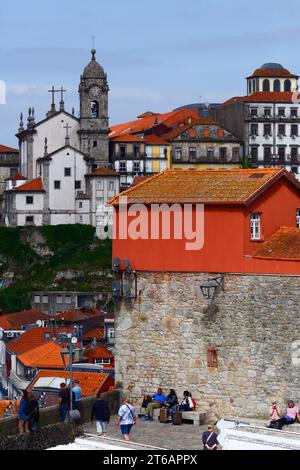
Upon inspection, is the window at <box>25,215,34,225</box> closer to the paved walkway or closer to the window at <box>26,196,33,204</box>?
the window at <box>26,196,33,204</box>

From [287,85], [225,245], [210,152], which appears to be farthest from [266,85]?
[225,245]

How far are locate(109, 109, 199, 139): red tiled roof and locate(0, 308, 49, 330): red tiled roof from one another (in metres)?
37.7

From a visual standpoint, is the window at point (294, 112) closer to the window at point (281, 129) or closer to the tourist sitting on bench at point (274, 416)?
the window at point (281, 129)

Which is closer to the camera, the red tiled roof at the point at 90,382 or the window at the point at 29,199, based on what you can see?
the red tiled roof at the point at 90,382

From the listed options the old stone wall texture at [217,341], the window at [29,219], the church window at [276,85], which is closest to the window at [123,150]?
the window at [29,219]

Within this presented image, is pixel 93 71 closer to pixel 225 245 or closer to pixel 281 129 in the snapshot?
pixel 281 129

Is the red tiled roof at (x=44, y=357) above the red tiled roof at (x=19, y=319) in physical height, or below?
below

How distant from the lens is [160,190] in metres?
33.1

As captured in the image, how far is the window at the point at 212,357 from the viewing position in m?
31.0

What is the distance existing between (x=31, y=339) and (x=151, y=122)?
6215 centimetres

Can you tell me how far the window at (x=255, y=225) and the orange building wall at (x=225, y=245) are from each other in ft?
0.46

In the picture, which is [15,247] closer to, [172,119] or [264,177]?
[172,119]

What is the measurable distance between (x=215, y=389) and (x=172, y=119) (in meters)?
104

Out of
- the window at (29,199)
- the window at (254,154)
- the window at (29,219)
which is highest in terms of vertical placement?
the window at (254,154)
